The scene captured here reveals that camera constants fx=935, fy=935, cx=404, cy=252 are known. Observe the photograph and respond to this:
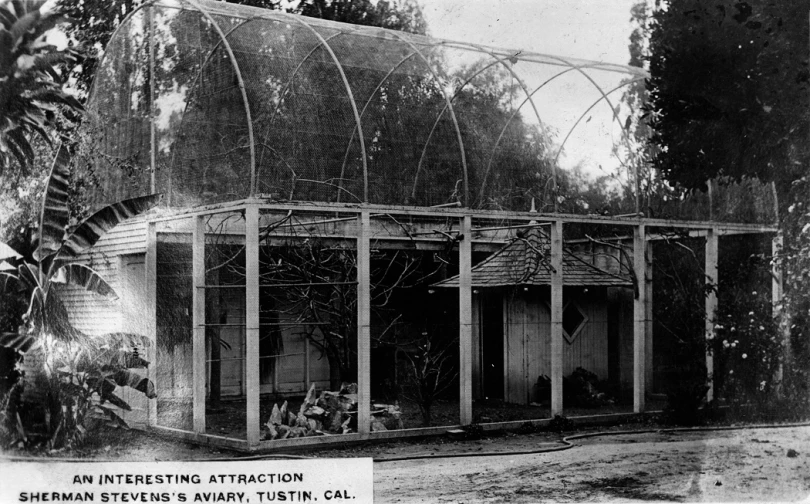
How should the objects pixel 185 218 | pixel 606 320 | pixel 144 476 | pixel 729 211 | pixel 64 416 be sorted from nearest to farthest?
pixel 144 476, pixel 64 416, pixel 185 218, pixel 729 211, pixel 606 320

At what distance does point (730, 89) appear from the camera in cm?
1338

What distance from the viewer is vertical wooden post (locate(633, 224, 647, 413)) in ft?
52.6

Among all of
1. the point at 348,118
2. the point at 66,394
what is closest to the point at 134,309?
the point at 66,394

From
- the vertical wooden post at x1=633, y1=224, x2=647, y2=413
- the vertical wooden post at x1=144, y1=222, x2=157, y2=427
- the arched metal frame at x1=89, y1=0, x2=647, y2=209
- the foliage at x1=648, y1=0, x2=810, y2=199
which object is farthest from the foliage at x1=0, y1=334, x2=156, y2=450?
the foliage at x1=648, y1=0, x2=810, y2=199

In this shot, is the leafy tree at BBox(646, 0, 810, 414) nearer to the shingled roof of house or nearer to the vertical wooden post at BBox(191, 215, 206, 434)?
the shingled roof of house

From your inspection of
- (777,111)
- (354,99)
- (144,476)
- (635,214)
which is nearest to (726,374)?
(635,214)

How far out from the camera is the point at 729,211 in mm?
17328

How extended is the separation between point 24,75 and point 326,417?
20.7 ft

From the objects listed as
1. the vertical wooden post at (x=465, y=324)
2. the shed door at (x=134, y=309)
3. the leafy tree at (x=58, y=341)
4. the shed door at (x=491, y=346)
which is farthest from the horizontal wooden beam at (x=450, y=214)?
the shed door at (x=491, y=346)

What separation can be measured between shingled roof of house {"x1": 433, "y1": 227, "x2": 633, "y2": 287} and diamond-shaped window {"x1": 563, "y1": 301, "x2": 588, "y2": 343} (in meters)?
0.87

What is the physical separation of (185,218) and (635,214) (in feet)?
24.9

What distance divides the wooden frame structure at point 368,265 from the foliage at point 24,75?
8.43 ft

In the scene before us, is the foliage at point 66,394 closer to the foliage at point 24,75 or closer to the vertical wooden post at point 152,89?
the foliage at point 24,75

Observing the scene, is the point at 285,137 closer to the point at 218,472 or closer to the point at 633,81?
the point at 218,472
